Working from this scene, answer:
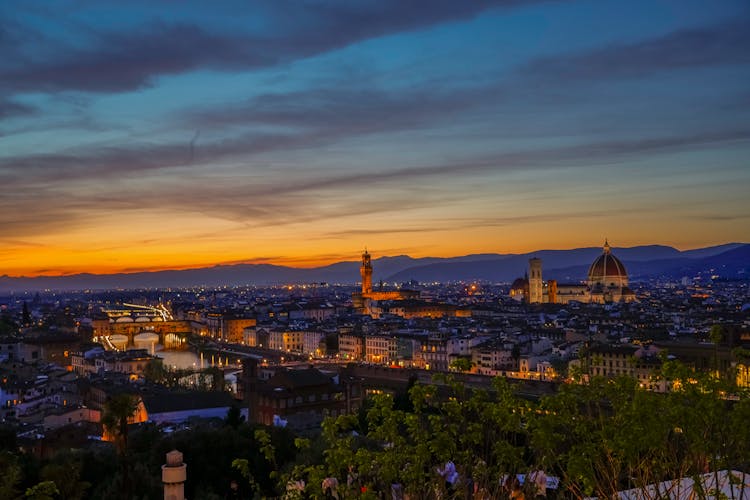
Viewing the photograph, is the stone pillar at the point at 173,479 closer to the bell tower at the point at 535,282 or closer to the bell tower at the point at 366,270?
the bell tower at the point at 366,270

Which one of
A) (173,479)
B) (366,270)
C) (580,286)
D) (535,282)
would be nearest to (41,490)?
(173,479)

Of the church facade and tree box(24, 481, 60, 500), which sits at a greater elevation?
tree box(24, 481, 60, 500)

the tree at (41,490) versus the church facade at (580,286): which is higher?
the tree at (41,490)

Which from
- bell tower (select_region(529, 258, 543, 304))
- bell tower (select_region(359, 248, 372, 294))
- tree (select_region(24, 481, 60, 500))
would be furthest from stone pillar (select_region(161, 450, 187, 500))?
bell tower (select_region(529, 258, 543, 304))

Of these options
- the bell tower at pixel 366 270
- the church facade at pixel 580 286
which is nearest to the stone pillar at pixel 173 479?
the bell tower at pixel 366 270

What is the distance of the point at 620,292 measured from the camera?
9388 cm

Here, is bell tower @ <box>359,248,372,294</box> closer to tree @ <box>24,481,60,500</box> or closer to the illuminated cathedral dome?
the illuminated cathedral dome

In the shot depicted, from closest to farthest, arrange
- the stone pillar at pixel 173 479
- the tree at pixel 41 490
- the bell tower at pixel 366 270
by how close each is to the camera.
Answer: the tree at pixel 41 490 < the stone pillar at pixel 173 479 < the bell tower at pixel 366 270

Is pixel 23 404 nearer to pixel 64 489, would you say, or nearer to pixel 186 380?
pixel 186 380

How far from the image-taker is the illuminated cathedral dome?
97.6 m

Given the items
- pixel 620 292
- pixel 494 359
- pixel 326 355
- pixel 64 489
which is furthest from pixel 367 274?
pixel 64 489

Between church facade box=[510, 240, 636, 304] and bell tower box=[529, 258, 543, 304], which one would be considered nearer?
church facade box=[510, 240, 636, 304]

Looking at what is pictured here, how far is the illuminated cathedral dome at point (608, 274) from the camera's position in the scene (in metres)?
97.6

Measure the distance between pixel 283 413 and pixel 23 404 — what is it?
8.16m
